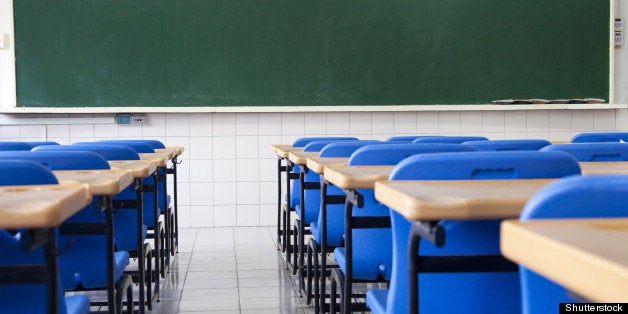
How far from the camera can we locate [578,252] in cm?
67

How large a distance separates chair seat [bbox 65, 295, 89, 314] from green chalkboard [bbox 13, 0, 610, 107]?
4628mm

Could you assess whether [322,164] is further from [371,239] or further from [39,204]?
[39,204]

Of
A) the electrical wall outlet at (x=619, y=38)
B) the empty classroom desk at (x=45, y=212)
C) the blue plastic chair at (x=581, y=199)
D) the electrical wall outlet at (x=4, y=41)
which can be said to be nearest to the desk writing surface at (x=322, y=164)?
the empty classroom desk at (x=45, y=212)

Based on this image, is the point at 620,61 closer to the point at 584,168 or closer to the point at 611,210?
the point at 584,168

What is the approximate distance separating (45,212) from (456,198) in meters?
0.70

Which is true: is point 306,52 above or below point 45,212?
above

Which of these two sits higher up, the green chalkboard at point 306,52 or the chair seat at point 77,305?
the green chalkboard at point 306,52

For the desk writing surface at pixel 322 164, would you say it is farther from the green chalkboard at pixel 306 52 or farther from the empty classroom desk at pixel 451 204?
the green chalkboard at pixel 306 52

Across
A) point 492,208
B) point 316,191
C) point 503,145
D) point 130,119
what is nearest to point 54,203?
point 492,208

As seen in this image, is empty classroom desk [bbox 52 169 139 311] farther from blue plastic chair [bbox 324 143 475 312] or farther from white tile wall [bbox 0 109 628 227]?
white tile wall [bbox 0 109 628 227]

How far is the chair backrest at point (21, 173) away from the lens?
5.54 ft

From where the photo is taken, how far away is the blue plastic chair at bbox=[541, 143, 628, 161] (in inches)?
96.0

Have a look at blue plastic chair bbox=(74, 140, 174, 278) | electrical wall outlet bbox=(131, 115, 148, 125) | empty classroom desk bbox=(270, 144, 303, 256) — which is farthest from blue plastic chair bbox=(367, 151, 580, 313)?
electrical wall outlet bbox=(131, 115, 148, 125)

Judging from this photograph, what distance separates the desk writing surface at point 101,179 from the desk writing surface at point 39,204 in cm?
22
